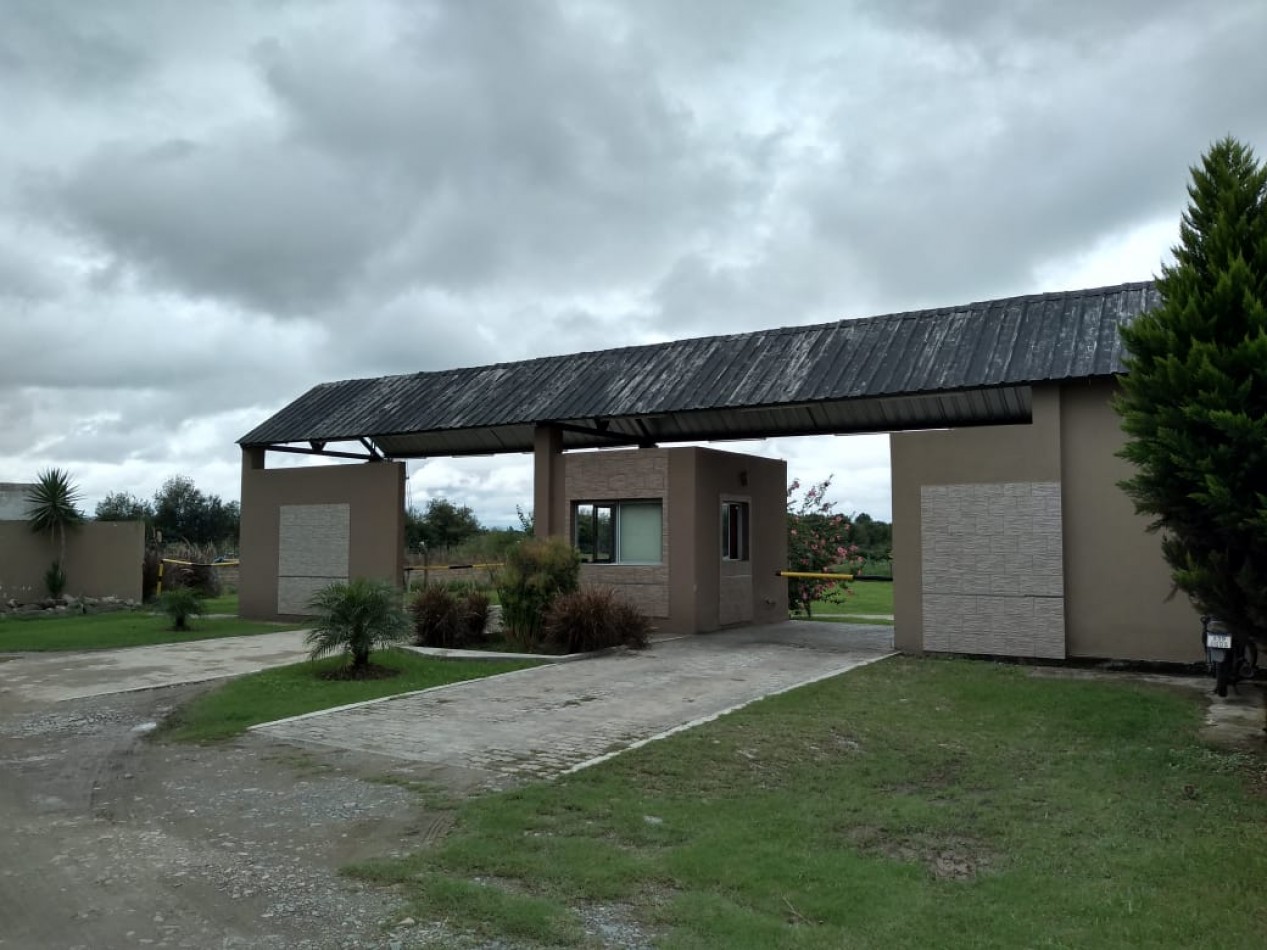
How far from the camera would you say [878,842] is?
554 cm

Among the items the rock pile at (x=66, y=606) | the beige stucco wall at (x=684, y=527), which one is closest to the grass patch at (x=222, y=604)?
the rock pile at (x=66, y=606)

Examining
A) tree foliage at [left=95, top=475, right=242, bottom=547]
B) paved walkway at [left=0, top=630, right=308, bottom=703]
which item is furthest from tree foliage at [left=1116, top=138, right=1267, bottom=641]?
tree foliage at [left=95, top=475, right=242, bottom=547]

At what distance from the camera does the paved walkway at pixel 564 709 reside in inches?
305

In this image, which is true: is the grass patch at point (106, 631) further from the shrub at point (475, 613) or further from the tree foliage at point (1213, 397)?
the tree foliage at point (1213, 397)

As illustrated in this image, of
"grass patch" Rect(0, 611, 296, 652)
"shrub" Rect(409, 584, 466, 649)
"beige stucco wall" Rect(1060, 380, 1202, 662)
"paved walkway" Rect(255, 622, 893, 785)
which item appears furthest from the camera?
"grass patch" Rect(0, 611, 296, 652)

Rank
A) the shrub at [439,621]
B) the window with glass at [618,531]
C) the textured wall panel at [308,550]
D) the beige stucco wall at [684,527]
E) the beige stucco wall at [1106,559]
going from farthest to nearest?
the textured wall panel at [308,550] → the window with glass at [618,531] → the beige stucco wall at [684,527] → the shrub at [439,621] → the beige stucco wall at [1106,559]

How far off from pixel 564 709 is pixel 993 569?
21.8 ft

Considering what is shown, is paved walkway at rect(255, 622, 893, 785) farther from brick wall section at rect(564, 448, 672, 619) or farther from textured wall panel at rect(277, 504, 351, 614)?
textured wall panel at rect(277, 504, 351, 614)

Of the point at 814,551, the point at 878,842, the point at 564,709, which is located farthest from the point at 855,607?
the point at 878,842

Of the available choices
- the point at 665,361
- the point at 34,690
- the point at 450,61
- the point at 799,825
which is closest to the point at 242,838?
the point at 799,825

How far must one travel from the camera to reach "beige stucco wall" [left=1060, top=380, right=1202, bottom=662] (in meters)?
12.0

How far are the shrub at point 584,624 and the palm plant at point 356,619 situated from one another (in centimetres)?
256

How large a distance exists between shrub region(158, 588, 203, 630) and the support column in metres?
6.77

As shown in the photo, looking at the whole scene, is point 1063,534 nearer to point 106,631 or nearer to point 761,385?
point 761,385
